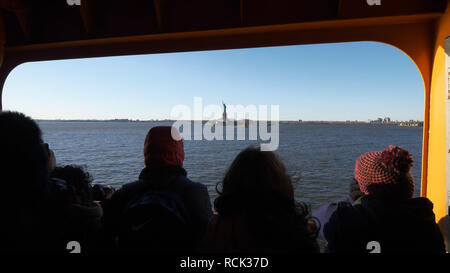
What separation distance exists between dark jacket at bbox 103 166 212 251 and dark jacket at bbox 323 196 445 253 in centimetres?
83

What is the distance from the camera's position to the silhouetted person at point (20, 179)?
3.14 feet

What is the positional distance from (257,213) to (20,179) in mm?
1034

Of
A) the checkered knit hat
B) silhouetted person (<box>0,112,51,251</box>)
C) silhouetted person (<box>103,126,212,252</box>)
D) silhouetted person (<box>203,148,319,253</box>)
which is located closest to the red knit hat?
silhouetted person (<box>103,126,212,252</box>)

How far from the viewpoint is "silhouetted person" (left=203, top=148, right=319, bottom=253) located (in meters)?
1.21

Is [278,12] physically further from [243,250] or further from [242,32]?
[243,250]

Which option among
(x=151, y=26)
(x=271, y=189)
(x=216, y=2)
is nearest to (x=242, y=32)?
(x=216, y=2)

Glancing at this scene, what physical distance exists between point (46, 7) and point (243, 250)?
4.26 m

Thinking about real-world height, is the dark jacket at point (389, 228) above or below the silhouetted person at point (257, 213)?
below

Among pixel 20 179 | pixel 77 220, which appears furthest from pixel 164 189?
pixel 20 179

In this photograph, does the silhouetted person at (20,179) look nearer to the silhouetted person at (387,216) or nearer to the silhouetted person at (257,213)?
the silhouetted person at (257,213)

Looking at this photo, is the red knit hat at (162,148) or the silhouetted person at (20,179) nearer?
the silhouetted person at (20,179)

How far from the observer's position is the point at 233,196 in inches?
51.6

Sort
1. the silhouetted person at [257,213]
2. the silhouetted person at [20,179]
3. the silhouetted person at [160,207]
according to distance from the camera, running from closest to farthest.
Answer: the silhouetted person at [20,179] → the silhouetted person at [257,213] → the silhouetted person at [160,207]

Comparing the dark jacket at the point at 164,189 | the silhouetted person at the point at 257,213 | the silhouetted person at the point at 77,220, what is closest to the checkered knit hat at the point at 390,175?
the silhouetted person at the point at 257,213
